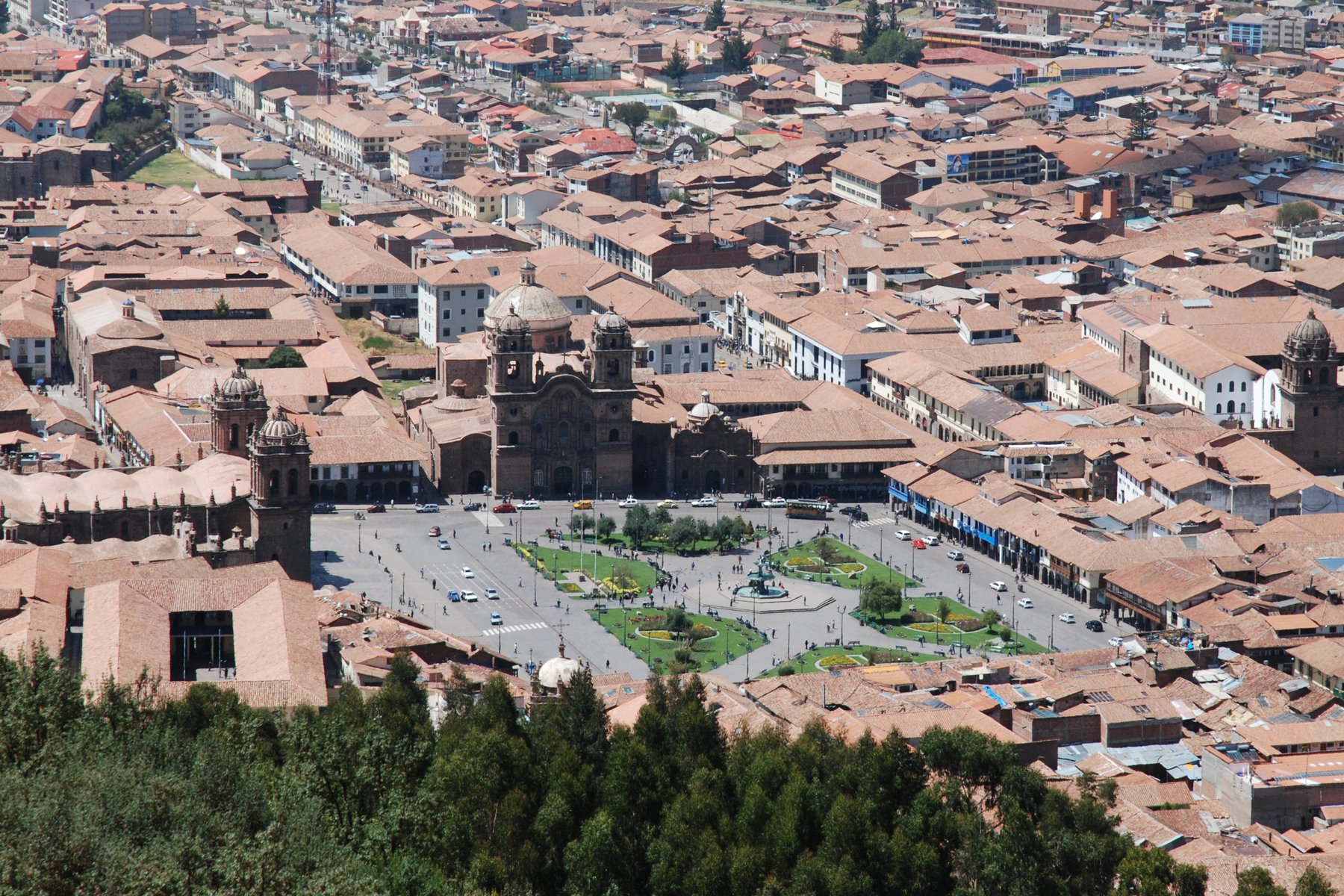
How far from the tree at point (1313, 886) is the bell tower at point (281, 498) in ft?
117

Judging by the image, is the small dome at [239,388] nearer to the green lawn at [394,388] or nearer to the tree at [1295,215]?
the green lawn at [394,388]

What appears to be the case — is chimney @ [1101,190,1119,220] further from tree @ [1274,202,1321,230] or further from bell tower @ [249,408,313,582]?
bell tower @ [249,408,313,582]

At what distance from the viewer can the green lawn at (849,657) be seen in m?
77.9

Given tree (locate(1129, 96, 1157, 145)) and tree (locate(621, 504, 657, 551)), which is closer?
tree (locate(621, 504, 657, 551))

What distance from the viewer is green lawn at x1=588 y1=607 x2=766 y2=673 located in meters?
78.9

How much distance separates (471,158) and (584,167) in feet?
47.6

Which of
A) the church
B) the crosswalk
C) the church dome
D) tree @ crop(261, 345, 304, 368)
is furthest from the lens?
tree @ crop(261, 345, 304, 368)

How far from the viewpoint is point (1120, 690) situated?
7269 cm

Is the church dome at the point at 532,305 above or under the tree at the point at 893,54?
above

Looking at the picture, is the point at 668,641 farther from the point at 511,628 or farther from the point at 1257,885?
the point at 1257,885

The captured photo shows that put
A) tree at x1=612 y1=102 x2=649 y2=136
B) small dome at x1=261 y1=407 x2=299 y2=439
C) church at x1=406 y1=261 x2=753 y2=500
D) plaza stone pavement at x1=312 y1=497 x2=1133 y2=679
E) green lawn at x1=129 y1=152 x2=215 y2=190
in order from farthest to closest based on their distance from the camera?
tree at x1=612 y1=102 x2=649 y2=136 < green lawn at x1=129 y1=152 x2=215 y2=190 < church at x1=406 y1=261 x2=753 y2=500 < plaza stone pavement at x1=312 y1=497 x2=1133 y2=679 < small dome at x1=261 y1=407 x2=299 y2=439

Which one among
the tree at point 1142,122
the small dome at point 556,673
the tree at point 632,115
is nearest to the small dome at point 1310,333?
the small dome at point 556,673

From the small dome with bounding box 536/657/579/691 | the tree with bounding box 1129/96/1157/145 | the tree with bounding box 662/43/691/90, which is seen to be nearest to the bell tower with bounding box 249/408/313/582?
the small dome with bounding box 536/657/579/691

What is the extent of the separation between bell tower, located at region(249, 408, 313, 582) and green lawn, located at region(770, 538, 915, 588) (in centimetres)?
1740
